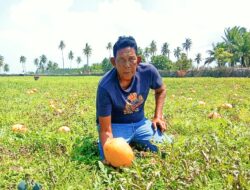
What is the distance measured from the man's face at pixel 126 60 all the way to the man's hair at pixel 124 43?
5 cm

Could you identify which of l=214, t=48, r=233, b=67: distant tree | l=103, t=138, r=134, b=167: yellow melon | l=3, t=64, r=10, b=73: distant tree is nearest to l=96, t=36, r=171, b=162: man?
l=103, t=138, r=134, b=167: yellow melon

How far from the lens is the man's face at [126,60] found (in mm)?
4008

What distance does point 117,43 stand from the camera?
13.5ft

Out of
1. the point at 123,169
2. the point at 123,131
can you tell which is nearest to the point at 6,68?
the point at 123,131

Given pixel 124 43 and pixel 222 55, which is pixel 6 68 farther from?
pixel 124 43

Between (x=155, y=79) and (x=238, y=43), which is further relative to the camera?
(x=238, y=43)

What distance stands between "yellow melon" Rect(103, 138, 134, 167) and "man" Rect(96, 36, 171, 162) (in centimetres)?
31

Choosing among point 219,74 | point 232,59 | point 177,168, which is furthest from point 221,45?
point 177,168

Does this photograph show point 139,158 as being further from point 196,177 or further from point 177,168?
point 196,177

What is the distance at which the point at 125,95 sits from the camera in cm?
441

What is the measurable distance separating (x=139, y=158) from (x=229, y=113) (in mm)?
4108

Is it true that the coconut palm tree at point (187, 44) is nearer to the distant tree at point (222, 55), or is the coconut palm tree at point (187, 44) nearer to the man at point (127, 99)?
the distant tree at point (222, 55)

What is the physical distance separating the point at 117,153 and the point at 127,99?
0.96 m

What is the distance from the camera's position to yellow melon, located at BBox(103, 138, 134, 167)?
3.64 meters
